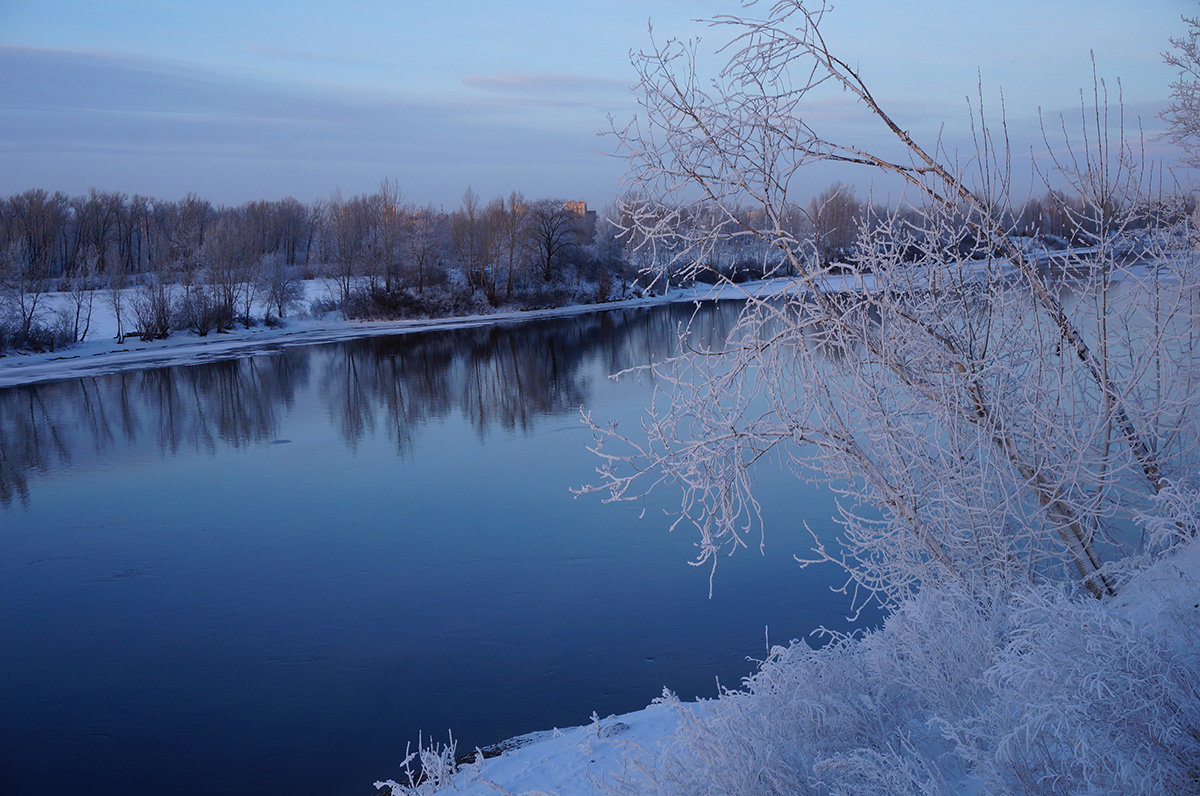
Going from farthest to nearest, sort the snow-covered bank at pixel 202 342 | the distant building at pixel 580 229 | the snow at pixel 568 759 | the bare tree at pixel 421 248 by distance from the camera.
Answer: the distant building at pixel 580 229
the bare tree at pixel 421 248
the snow-covered bank at pixel 202 342
the snow at pixel 568 759

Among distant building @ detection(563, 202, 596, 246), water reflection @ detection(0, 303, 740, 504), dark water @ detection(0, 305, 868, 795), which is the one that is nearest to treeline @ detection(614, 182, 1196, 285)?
dark water @ detection(0, 305, 868, 795)

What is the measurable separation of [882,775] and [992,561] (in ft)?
7.39

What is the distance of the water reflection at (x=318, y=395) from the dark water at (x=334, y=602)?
0.21 m

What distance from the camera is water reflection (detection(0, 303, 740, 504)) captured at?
15352 mm

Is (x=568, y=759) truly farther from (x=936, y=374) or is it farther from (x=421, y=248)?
(x=421, y=248)

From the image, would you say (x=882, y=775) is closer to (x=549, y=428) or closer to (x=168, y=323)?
(x=549, y=428)

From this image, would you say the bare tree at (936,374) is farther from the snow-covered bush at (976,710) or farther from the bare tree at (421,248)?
the bare tree at (421,248)

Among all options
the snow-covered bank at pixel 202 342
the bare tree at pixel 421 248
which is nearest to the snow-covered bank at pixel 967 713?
the snow-covered bank at pixel 202 342

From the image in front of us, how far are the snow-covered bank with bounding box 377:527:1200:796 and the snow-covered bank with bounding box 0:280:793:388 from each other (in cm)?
1652

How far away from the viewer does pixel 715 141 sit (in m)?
4.54

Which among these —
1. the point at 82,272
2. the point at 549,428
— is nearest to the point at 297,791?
the point at 549,428

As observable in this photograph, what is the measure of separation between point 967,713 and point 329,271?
4734 cm

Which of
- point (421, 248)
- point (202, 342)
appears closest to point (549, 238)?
point (421, 248)

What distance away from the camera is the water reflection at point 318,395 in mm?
15352
